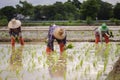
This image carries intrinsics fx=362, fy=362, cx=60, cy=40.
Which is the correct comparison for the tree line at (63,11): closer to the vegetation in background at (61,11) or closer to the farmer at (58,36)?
the vegetation in background at (61,11)

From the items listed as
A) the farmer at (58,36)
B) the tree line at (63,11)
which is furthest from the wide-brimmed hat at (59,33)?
the tree line at (63,11)

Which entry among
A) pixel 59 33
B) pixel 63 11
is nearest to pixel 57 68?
pixel 59 33

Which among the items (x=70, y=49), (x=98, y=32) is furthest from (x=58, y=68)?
(x=98, y=32)

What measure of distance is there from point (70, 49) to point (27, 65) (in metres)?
4.23

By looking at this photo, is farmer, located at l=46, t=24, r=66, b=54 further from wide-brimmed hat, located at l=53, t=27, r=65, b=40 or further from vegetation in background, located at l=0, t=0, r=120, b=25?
vegetation in background, located at l=0, t=0, r=120, b=25

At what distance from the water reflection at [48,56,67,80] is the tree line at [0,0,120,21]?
131ft

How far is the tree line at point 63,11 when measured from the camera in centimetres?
4991

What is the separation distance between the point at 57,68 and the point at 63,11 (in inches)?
1894

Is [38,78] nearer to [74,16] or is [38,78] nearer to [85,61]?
[85,61]

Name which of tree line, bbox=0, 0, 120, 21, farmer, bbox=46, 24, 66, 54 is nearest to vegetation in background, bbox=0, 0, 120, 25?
tree line, bbox=0, 0, 120, 21

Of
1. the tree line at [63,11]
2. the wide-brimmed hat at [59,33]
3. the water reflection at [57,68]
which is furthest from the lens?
the tree line at [63,11]

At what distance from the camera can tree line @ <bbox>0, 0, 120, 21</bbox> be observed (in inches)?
1965

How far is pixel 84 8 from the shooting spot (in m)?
49.4

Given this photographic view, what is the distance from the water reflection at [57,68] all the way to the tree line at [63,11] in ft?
131
